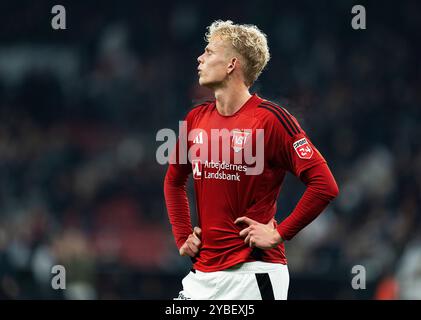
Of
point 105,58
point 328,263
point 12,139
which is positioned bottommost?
point 328,263

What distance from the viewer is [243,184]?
5016mm

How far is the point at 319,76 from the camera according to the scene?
12266mm

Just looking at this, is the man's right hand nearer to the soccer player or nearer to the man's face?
the soccer player

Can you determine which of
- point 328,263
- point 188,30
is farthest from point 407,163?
point 188,30

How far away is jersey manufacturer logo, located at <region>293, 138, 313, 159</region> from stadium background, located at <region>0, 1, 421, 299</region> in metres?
4.00

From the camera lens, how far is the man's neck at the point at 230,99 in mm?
5168

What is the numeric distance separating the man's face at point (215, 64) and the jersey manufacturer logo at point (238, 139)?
12.8 inches

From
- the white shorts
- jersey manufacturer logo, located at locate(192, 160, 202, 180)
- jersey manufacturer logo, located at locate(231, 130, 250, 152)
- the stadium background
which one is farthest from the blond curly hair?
the stadium background

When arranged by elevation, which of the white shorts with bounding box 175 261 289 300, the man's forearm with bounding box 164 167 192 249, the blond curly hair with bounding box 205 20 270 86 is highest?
the blond curly hair with bounding box 205 20 270 86

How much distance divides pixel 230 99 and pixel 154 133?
7285 mm

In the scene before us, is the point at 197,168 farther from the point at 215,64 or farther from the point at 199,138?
the point at 215,64

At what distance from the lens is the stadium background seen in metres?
9.77
